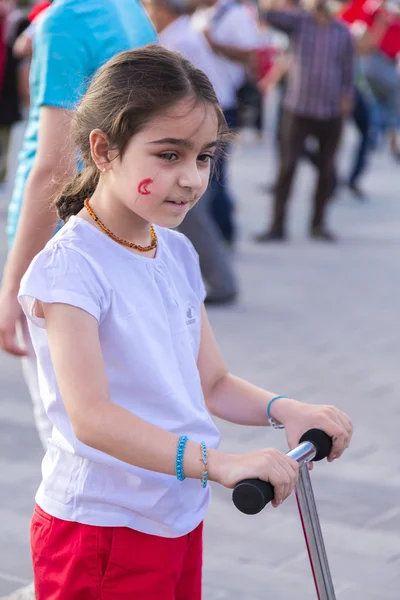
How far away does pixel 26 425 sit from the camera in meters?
4.73

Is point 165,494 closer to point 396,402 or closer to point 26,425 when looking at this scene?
point 26,425

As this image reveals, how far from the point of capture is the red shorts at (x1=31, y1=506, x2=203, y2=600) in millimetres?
2002

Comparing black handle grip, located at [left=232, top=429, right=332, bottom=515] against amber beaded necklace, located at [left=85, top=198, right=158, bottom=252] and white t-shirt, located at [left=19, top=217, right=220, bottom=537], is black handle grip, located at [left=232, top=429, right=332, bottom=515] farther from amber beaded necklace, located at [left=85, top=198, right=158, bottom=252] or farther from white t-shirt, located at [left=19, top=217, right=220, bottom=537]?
amber beaded necklace, located at [left=85, top=198, right=158, bottom=252]

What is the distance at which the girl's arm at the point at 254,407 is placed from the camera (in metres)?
1.97

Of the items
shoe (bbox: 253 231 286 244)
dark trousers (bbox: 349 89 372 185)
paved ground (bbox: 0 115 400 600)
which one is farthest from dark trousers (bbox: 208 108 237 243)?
dark trousers (bbox: 349 89 372 185)

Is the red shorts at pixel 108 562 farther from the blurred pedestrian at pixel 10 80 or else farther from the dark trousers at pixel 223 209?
the blurred pedestrian at pixel 10 80

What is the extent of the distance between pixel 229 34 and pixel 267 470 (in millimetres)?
7441

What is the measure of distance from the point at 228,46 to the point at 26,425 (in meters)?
4.65

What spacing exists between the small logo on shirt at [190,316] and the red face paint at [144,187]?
0.29m

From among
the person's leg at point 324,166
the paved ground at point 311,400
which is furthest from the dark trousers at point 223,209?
the person's leg at point 324,166

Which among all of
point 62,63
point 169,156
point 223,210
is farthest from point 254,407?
point 223,210

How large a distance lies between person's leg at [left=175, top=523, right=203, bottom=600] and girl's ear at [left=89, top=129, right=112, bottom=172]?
27.1 inches

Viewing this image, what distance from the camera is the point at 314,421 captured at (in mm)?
1984

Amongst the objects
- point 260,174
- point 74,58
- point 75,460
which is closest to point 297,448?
point 75,460
